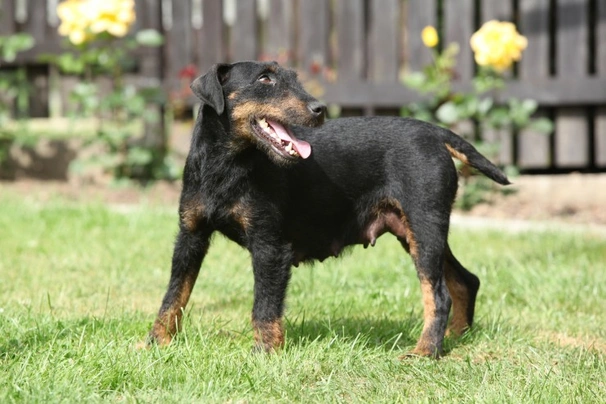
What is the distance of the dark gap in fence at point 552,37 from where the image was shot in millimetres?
8648

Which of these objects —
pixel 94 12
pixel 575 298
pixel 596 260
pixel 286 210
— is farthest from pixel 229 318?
pixel 94 12

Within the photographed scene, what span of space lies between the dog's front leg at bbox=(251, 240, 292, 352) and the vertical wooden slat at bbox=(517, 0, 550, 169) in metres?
5.04

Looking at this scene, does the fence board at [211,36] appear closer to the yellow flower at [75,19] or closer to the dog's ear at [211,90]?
the yellow flower at [75,19]

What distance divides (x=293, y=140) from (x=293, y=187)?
0.31m

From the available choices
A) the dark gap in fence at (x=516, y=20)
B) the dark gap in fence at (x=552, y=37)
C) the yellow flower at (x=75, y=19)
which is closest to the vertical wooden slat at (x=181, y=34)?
the yellow flower at (x=75, y=19)

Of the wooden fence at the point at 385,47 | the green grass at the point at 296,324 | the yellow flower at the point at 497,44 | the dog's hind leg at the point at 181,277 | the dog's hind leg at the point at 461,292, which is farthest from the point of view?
the wooden fence at the point at 385,47

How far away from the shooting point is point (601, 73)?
8336 mm

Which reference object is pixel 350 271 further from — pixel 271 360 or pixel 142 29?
pixel 142 29

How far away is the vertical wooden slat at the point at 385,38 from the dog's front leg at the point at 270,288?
5036mm

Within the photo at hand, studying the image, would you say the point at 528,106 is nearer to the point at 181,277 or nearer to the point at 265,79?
the point at 265,79

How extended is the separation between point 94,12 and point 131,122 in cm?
124

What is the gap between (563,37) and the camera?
8.38 meters

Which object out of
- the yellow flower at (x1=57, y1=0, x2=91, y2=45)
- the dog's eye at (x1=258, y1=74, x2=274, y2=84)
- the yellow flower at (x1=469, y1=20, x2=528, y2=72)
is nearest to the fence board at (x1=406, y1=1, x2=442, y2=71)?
the yellow flower at (x1=469, y1=20, x2=528, y2=72)

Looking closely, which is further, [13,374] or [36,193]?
[36,193]
